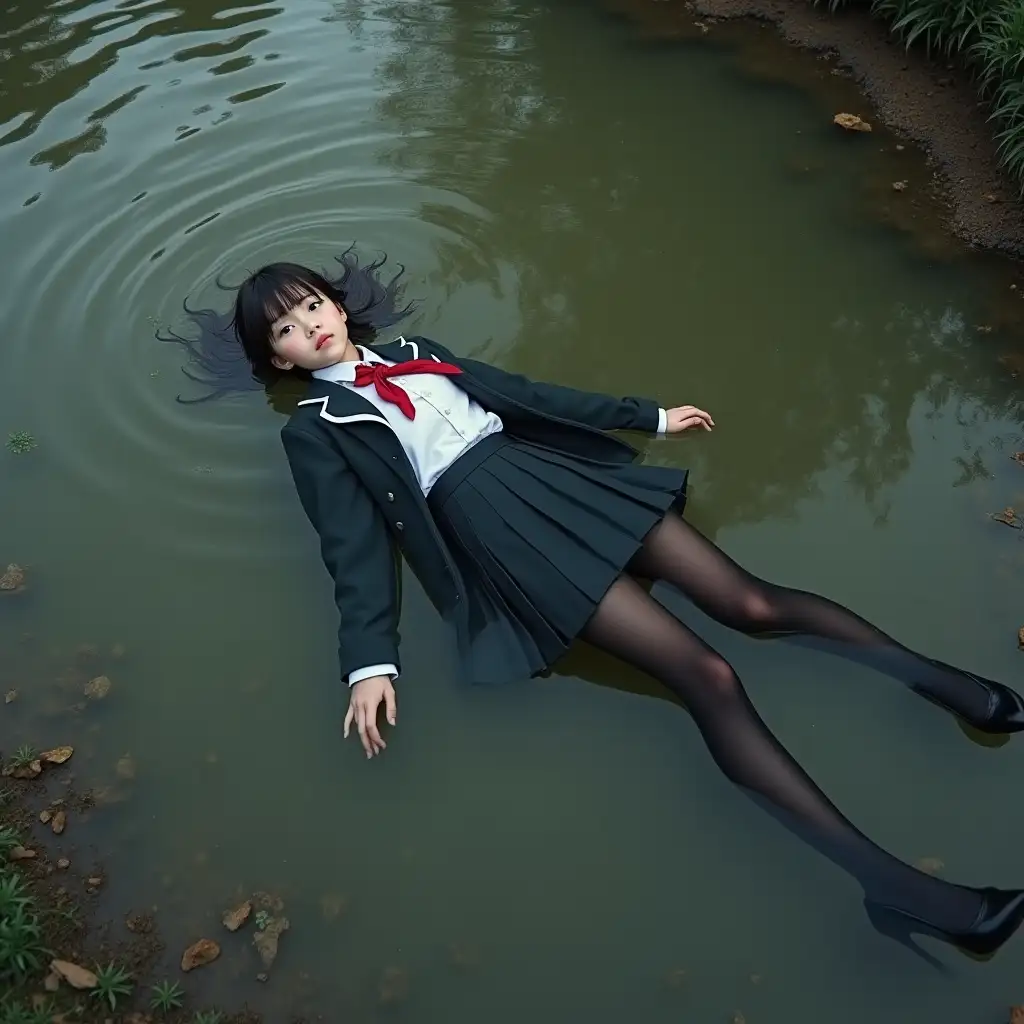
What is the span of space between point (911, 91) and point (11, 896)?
4.96 metres

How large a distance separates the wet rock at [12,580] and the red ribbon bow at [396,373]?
55.2 inches

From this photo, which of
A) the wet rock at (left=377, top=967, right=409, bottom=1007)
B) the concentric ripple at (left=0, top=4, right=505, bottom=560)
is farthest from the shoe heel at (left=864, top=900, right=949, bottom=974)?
the concentric ripple at (left=0, top=4, right=505, bottom=560)

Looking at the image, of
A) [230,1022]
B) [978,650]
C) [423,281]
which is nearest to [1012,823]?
[978,650]

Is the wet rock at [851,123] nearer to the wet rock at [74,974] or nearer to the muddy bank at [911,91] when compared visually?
the muddy bank at [911,91]

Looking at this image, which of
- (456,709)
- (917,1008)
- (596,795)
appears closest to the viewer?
(917,1008)

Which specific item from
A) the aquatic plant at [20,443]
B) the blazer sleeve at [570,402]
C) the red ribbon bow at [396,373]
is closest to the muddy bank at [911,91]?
the blazer sleeve at [570,402]

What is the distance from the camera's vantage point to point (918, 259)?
4.22m

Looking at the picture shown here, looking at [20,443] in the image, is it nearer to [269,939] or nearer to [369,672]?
[369,672]

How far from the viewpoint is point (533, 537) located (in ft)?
9.41

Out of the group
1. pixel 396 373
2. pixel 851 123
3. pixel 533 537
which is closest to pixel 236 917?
pixel 533 537

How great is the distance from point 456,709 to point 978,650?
159cm

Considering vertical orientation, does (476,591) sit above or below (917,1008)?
above

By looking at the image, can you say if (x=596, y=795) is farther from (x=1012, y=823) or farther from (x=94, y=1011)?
(x=94, y=1011)

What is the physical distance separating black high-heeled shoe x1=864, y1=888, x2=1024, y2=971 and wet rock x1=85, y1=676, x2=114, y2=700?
89.4 inches
